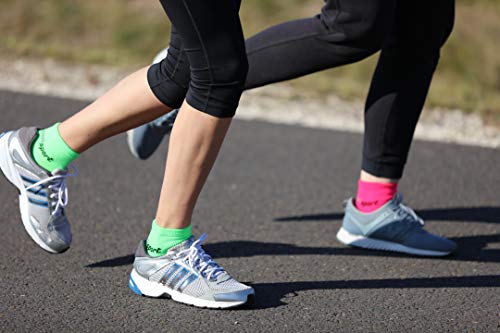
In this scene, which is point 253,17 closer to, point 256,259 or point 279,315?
point 256,259

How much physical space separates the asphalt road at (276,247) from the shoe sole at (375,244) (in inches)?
1.3

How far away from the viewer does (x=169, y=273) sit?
275cm

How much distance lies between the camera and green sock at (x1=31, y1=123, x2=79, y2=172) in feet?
9.62

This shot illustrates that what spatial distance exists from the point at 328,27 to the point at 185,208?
2.55ft

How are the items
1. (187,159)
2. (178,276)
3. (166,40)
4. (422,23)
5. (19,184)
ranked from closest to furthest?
(187,159), (178,276), (19,184), (422,23), (166,40)

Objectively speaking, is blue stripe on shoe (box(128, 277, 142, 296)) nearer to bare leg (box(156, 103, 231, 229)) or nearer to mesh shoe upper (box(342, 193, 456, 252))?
bare leg (box(156, 103, 231, 229))

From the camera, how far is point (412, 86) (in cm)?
330

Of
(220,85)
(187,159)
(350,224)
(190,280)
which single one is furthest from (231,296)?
(350,224)

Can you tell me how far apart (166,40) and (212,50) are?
4419mm

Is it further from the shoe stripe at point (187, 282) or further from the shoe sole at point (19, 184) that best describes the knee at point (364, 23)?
the shoe sole at point (19, 184)

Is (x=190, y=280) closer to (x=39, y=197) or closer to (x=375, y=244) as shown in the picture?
(x=39, y=197)

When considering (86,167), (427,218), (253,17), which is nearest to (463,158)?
(427,218)

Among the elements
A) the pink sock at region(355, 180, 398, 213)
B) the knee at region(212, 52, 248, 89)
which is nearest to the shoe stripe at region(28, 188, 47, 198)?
the knee at region(212, 52, 248, 89)

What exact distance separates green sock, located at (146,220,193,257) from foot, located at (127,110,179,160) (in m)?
0.70
